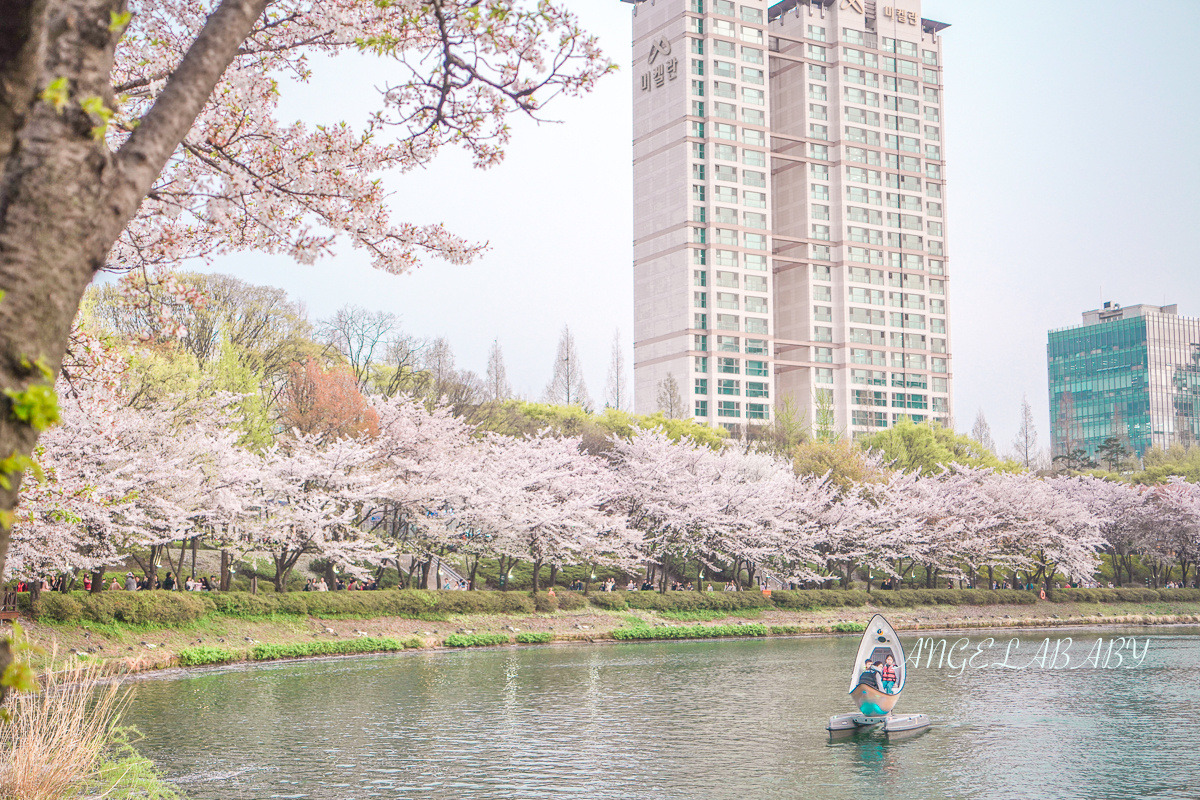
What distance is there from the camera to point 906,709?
76.2 feet

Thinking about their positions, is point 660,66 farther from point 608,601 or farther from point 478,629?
point 478,629

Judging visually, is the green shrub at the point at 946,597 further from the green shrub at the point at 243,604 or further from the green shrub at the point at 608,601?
the green shrub at the point at 243,604

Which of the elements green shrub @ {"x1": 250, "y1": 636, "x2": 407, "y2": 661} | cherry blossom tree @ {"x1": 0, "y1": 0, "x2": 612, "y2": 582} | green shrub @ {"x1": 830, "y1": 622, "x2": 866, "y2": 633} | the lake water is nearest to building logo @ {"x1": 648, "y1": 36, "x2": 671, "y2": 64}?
green shrub @ {"x1": 830, "y1": 622, "x2": 866, "y2": 633}

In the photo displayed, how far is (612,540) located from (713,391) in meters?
61.5

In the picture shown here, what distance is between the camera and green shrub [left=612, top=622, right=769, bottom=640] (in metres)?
42.2

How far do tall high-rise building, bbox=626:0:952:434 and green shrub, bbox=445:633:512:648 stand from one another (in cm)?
6877

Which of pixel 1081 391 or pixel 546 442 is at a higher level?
pixel 1081 391

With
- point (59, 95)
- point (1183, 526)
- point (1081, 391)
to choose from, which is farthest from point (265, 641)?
point (1081, 391)

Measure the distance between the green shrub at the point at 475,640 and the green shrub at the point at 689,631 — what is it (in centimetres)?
524

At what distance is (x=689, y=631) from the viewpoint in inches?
1726

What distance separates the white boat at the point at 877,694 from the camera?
805 inches

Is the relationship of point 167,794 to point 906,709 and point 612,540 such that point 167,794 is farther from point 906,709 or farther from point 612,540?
point 612,540

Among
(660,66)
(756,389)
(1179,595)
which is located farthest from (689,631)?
(660,66)

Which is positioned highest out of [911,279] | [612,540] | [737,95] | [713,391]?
[737,95]
